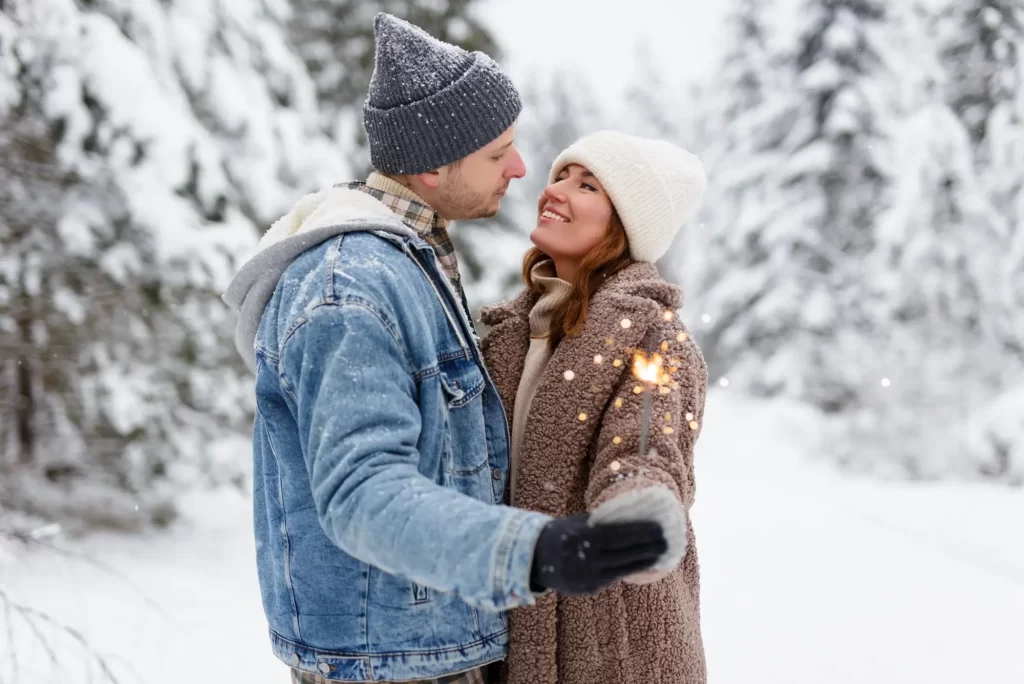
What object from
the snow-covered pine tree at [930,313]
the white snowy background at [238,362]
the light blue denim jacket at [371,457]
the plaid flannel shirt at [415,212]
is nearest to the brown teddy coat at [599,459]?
the light blue denim jacket at [371,457]

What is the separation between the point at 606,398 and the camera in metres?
2.20

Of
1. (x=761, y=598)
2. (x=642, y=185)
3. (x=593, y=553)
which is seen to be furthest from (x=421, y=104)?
(x=761, y=598)

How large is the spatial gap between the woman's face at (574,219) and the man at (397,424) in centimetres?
25

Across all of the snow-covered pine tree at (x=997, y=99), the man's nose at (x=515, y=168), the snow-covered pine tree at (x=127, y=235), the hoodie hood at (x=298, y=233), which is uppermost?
the snow-covered pine tree at (x=997, y=99)

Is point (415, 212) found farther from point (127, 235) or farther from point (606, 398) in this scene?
point (127, 235)

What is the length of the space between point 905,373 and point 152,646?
47.7 feet

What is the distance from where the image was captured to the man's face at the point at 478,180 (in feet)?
7.62

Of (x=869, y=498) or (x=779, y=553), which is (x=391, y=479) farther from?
(x=869, y=498)

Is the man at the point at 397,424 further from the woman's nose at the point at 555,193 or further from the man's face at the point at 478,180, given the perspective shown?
the woman's nose at the point at 555,193

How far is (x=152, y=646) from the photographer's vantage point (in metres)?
5.53

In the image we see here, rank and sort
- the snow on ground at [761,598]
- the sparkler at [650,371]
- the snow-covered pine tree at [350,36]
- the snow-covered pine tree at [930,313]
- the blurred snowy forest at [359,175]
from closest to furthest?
the sparkler at [650,371] < the snow on ground at [761,598] < the blurred snowy forest at [359,175] < the snow-covered pine tree at [350,36] < the snow-covered pine tree at [930,313]

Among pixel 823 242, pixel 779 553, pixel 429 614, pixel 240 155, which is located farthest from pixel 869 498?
pixel 429 614

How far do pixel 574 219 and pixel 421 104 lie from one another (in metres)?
0.65

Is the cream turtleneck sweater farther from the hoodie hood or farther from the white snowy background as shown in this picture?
the white snowy background
